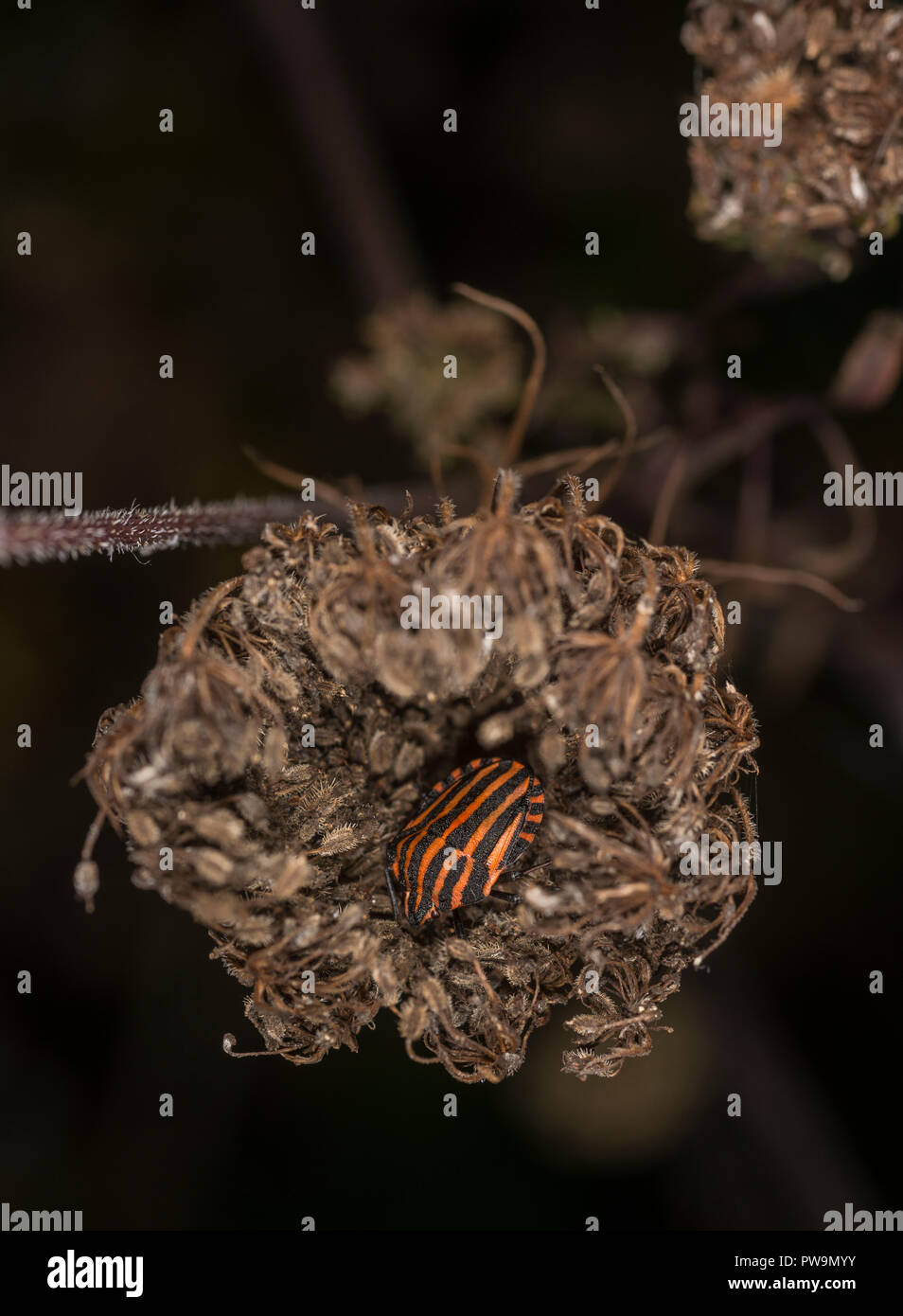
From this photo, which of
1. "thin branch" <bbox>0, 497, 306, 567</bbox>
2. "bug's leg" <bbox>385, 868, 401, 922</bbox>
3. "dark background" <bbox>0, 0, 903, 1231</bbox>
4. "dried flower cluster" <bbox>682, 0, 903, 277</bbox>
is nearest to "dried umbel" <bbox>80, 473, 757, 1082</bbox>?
"bug's leg" <bbox>385, 868, 401, 922</bbox>

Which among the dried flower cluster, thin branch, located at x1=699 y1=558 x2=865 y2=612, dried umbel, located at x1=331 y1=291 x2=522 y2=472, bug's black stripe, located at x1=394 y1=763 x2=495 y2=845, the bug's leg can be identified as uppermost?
the dried flower cluster

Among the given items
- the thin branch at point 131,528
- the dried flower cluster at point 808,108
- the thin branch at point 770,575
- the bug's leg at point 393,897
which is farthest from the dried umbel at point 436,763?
the dried flower cluster at point 808,108

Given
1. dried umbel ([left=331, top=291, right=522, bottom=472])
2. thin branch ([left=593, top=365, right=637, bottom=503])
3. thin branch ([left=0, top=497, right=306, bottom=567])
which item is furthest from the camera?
dried umbel ([left=331, top=291, right=522, bottom=472])

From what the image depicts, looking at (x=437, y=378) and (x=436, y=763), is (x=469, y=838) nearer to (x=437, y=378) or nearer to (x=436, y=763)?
(x=436, y=763)

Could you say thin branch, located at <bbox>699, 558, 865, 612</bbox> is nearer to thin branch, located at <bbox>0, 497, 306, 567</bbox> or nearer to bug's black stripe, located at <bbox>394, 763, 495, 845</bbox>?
bug's black stripe, located at <bbox>394, 763, 495, 845</bbox>

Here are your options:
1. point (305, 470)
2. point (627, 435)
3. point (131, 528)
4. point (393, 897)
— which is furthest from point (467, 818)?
point (305, 470)

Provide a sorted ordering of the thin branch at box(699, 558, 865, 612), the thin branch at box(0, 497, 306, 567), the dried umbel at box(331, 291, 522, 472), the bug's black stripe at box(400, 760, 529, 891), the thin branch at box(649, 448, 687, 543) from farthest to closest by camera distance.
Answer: the dried umbel at box(331, 291, 522, 472) → the thin branch at box(649, 448, 687, 543) → the thin branch at box(699, 558, 865, 612) → the bug's black stripe at box(400, 760, 529, 891) → the thin branch at box(0, 497, 306, 567)

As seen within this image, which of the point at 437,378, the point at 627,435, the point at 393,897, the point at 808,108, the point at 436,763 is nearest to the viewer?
the point at 393,897
